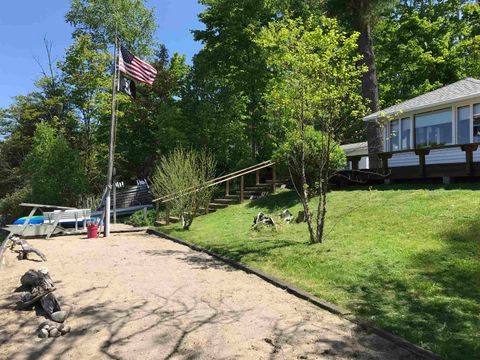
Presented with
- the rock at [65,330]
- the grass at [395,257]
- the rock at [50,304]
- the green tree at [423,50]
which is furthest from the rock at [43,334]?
the green tree at [423,50]

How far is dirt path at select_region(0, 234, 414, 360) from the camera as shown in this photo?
4551mm

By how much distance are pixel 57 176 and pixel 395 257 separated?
66.1ft

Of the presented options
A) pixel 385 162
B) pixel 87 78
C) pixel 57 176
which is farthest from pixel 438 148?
pixel 87 78

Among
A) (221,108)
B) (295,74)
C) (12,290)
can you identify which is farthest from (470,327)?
(221,108)

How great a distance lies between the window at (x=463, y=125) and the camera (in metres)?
15.6

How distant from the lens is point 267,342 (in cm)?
473

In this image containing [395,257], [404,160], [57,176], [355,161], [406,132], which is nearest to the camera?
[395,257]

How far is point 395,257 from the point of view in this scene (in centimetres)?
753

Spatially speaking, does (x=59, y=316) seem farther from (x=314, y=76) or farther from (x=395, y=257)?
(x=314, y=76)

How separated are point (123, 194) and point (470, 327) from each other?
22.9 metres

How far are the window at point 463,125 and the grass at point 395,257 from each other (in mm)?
4271

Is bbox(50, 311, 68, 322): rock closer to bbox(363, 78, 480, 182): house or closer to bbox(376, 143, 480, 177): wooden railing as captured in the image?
bbox(363, 78, 480, 182): house

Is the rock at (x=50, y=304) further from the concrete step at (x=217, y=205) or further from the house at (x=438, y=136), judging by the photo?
the concrete step at (x=217, y=205)

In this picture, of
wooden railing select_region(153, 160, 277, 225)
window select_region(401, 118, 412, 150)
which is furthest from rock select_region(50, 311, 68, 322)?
window select_region(401, 118, 412, 150)
